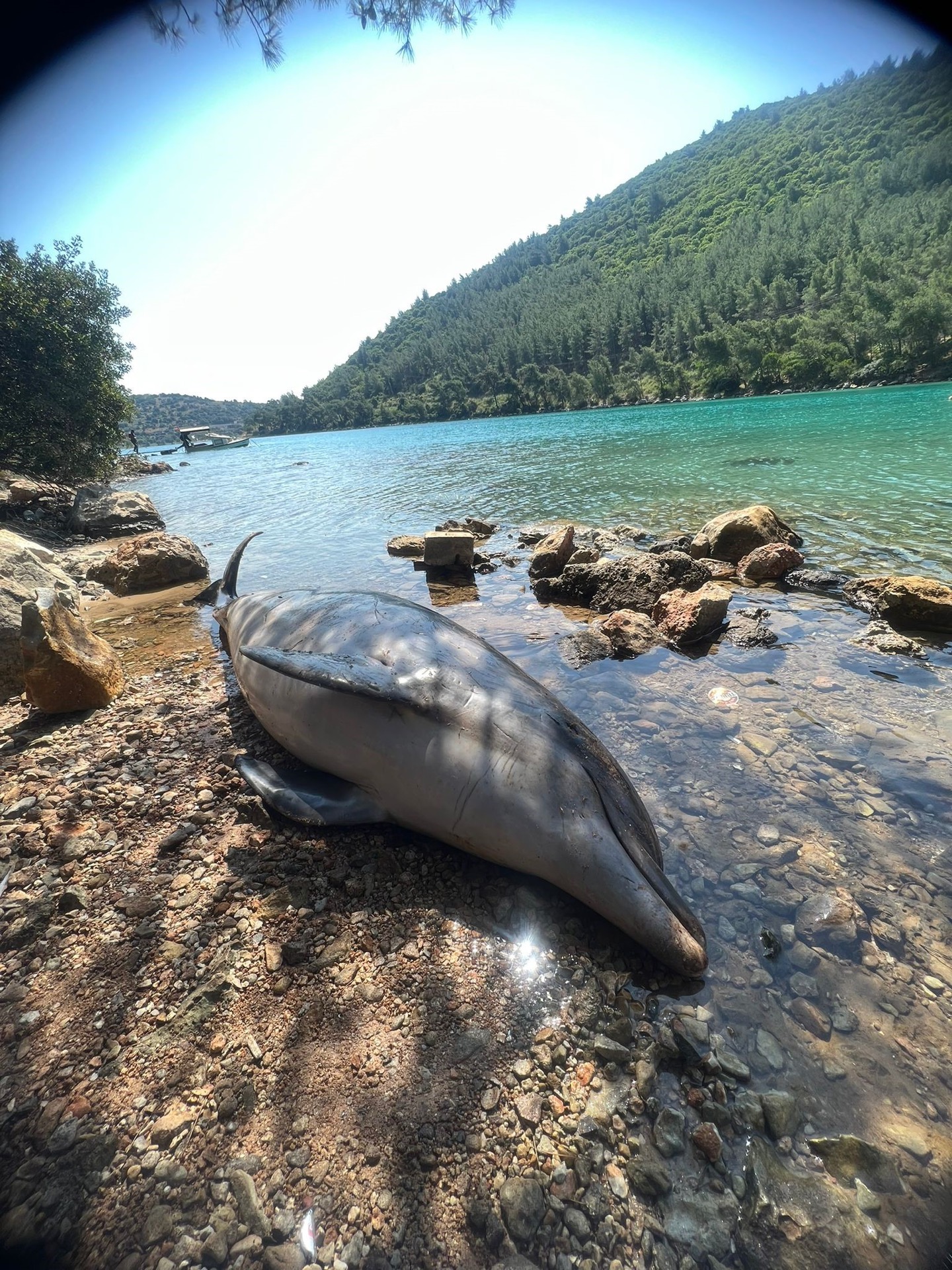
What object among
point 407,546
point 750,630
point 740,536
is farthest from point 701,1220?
point 407,546

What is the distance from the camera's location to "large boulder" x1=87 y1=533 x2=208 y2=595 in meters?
10.1

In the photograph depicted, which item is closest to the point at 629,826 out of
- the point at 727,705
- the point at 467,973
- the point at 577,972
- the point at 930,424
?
the point at 577,972

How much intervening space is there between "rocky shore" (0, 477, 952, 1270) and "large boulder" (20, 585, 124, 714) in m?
1.32

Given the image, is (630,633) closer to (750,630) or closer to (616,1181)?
(750,630)

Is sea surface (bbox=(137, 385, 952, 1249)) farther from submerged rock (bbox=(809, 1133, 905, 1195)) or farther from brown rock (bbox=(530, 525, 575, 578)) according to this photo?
brown rock (bbox=(530, 525, 575, 578))

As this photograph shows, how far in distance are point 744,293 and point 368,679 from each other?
11763 cm

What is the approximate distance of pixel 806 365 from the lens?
225 ft

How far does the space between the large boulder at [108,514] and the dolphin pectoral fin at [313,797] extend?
51.8 ft

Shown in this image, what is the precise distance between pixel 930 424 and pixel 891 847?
32.3m

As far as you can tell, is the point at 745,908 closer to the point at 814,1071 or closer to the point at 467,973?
the point at 814,1071

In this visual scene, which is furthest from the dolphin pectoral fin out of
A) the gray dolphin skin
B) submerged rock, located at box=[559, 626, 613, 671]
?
submerged rock, located at box=[559, 626, 613, 671]

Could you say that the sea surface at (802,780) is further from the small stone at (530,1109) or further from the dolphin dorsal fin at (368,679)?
the dolphin dorsal fin at (368,679)

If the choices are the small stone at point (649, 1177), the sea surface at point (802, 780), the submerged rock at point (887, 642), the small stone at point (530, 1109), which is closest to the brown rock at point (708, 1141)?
the small stone at point (649, 1177)

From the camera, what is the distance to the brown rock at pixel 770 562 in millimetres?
7926
